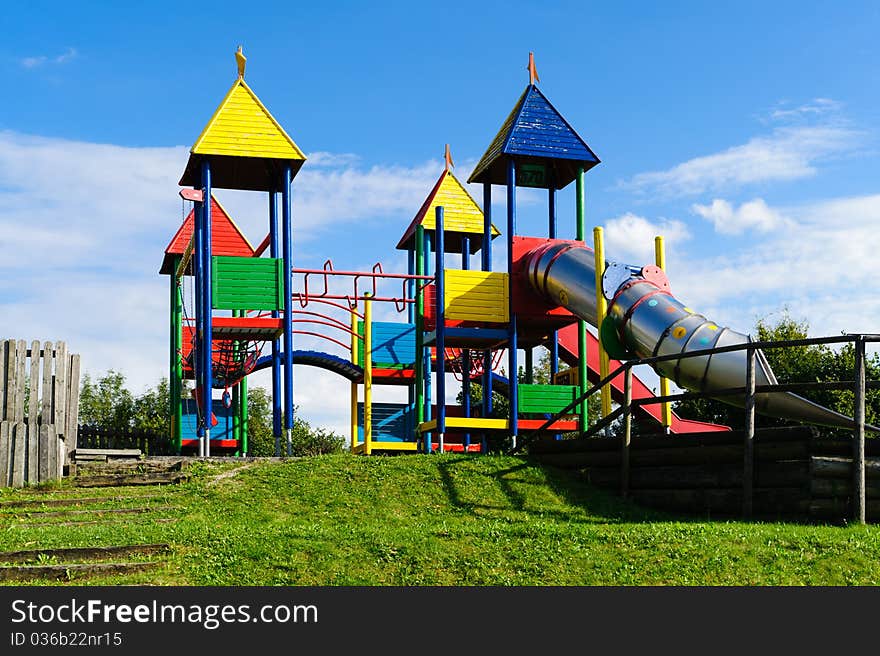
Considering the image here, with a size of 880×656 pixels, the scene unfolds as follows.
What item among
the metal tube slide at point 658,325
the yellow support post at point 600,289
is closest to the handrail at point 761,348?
the metal tube slide at point 658,325

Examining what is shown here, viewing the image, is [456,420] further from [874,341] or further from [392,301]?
[874,341]

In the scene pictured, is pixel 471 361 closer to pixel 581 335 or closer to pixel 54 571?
pixel 581 335

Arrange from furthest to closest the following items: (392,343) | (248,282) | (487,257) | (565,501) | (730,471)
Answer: (392,343) < (487,257) < (248,282) < (565,501) < (730,471)

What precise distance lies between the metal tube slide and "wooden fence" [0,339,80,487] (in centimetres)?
988

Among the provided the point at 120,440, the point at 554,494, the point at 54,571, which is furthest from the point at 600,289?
the point at 120,440

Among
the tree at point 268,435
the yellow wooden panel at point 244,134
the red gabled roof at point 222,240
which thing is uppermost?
the yellow wooden panel at point 244,134

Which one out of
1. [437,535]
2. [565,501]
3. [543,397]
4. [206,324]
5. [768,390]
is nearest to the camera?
[437,535]

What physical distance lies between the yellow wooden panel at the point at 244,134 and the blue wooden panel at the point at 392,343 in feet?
18.9

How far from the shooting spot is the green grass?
38.8 feet

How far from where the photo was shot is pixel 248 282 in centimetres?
2409

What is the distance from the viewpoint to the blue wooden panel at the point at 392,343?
28.8 metres

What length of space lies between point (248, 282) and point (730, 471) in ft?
37.5

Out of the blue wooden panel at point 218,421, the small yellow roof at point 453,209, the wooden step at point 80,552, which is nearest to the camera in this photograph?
the wooden step at point 80,552

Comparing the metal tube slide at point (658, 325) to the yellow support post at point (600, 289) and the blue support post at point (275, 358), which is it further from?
the blue support post at point (275, 358)
